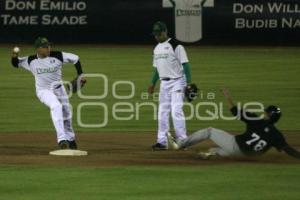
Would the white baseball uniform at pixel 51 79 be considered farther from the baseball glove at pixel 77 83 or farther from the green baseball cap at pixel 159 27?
the green baseball cap at pixel 159 27

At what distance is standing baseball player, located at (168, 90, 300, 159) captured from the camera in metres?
12.0

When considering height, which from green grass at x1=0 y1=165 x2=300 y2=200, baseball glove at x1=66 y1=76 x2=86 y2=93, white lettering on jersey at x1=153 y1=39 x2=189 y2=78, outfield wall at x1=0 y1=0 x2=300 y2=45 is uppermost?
outfield wall at x1=0 y1=0 x2=300 y2=45

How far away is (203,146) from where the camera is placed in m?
14.2

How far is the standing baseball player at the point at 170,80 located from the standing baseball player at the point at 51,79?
1198 mm

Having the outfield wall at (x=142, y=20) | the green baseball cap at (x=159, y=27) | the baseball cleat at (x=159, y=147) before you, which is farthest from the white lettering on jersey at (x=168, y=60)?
the outfield wall at (x=142, y=20)

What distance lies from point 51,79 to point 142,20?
17525 millimetres

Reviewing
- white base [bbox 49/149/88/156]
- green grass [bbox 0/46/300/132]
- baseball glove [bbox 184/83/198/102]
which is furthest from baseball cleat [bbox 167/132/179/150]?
green grass [bbox 0/46/300/132]

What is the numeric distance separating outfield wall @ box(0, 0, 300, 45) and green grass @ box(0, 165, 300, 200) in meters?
18.9

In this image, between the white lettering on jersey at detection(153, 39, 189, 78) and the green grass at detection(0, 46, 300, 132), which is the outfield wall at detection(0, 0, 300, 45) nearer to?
the green grass at detection(0, 46, 300, 132)

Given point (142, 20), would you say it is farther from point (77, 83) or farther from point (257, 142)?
point (257, 142)

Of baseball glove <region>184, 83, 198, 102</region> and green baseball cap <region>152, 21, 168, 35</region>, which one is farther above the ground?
green baseball cap <region>152, 21, 168, 35</region>

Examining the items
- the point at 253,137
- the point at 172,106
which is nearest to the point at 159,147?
the point at 172,106

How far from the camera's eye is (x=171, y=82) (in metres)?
13.6

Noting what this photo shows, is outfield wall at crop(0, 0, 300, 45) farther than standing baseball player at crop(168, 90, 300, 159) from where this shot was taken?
Yes
